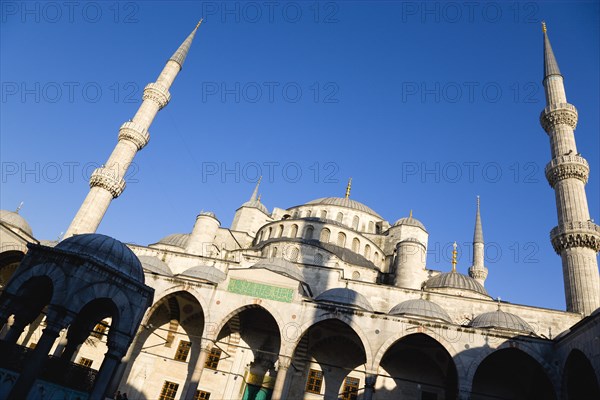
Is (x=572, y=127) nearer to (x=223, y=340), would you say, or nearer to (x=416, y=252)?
(x=416, y=252)

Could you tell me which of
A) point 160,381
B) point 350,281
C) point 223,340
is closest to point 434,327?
point 350,281

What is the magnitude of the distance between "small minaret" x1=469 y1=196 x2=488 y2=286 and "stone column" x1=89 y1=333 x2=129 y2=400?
2320 cm

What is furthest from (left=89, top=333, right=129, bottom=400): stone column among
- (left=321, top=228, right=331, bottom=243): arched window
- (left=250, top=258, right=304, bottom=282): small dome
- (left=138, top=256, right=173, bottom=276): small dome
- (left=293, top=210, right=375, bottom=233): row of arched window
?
(left=293, top=210, right=375, bottom=233): row of arched window

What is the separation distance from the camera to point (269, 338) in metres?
17.1

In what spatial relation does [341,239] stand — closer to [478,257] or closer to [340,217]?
[340,217]

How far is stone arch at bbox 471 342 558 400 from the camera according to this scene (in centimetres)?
1445

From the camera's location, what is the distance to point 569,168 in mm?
18938

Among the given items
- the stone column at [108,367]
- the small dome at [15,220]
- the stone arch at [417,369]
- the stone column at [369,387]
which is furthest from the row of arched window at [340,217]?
the stone column at [108,367]

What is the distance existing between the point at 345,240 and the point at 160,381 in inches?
458

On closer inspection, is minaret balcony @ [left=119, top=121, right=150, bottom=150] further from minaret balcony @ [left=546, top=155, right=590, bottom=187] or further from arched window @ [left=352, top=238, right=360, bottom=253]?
minaret balcony @ [left=546, top=155, right=590, bottom=187]

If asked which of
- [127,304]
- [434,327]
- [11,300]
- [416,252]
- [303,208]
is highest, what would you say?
[303,208]

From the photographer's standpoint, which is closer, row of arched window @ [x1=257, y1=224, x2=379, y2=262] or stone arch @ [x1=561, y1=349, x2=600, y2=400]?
stone arch @ [x1=561, y1=349, x2=600, y2=400]

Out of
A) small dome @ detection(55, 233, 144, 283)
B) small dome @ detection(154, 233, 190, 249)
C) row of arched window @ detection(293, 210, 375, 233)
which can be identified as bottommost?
small dome @ detection(55, 233, 144, 283)

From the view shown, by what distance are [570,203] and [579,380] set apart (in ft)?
30.0
